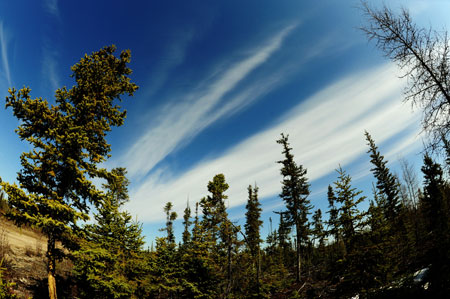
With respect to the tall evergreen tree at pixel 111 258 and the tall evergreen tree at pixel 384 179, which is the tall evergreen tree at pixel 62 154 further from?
the tall evergreen tree at pixel 384 179

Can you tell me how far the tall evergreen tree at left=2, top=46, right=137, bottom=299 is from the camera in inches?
374

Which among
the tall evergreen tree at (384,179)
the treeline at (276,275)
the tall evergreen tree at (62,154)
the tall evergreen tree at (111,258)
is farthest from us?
the tall evergreen tree at (384,179)

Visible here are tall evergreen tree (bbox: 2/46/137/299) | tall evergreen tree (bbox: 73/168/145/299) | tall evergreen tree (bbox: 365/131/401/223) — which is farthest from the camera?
tall evergreen tree (bbox: 365/131/401/223)

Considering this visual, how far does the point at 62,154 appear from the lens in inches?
406

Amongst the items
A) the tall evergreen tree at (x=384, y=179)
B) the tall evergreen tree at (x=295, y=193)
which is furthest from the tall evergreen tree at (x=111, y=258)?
the tall evergreen tree at (x=384, y=179)

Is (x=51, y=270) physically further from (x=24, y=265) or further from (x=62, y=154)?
(x=24, y=265)

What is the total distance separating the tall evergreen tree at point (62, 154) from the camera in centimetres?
949

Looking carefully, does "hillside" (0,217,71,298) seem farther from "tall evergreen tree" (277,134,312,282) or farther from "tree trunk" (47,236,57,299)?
"tall evergreen tree" (277,134,312,282)

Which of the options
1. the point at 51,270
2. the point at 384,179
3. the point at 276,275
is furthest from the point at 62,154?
the point at 384,179

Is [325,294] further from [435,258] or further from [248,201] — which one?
[248,201]

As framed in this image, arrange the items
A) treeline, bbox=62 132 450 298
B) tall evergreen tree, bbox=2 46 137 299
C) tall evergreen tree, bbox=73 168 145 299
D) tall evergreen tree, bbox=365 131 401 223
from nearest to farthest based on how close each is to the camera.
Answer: treeline, bbox=62 132 450 298 → tall evergreen tree, bbox=2 46 137 299 → tall evergreen tree, bbox=73 168 145 299 → tall evergreen tree, bbox=365 131 401 223

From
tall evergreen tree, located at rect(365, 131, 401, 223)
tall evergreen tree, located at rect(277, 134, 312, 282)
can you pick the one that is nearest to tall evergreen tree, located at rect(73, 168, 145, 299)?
tall evergreen tree, located at rect(277, 134, 312, 282)

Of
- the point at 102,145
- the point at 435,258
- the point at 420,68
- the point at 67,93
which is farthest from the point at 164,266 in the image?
the point at 420,68

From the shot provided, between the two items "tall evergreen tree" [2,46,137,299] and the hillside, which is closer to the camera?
"tall evergreen tree" [2,46,137,299]
